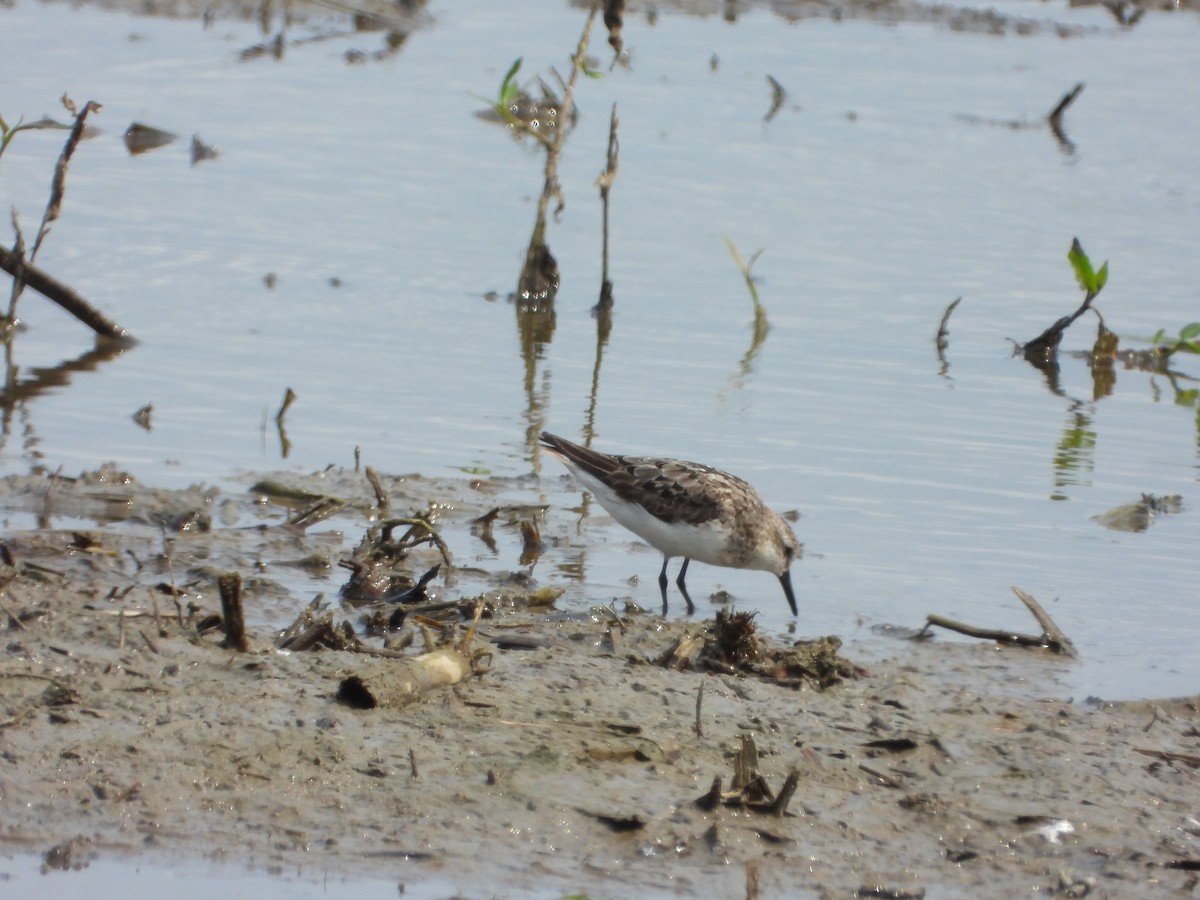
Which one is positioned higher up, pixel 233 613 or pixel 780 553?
pixel 233 613

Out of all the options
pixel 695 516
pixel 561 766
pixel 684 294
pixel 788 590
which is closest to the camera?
pixel 561 766

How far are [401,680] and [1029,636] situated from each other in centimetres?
297

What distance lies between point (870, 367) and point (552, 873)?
7.23 meters

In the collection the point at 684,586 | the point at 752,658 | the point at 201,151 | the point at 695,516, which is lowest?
the point at 684,586

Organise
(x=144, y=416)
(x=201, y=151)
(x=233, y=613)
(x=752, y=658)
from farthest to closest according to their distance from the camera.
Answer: (x=201, y=151) → (x=144, y=416) → (x=752, y=658) → (x=233, y=613)

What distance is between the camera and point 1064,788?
5.66 metres

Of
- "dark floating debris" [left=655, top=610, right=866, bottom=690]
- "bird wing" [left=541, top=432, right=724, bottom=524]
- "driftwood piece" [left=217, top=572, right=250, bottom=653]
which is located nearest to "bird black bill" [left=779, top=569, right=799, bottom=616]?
"bird wing" [left=541, top=432, right=724, bottom=524]

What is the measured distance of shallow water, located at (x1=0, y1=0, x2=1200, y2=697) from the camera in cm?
877

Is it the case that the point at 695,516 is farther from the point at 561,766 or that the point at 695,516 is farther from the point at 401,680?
the point at 561,766

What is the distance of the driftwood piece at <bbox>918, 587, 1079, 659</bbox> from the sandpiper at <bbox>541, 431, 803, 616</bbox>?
0.78m

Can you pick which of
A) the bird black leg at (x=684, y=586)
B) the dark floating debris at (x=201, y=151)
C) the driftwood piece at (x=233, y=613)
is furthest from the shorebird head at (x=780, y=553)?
the dark floating debris at (x=201, y=151)

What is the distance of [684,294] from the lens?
516 inches

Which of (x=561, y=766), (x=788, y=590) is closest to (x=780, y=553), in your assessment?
(x=788, y=590)

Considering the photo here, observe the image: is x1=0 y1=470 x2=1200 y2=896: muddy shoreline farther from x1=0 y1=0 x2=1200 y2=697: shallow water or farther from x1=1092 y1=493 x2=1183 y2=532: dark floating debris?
x1=1092 y1=493 x2=1183 y2=532: dark floating debris
